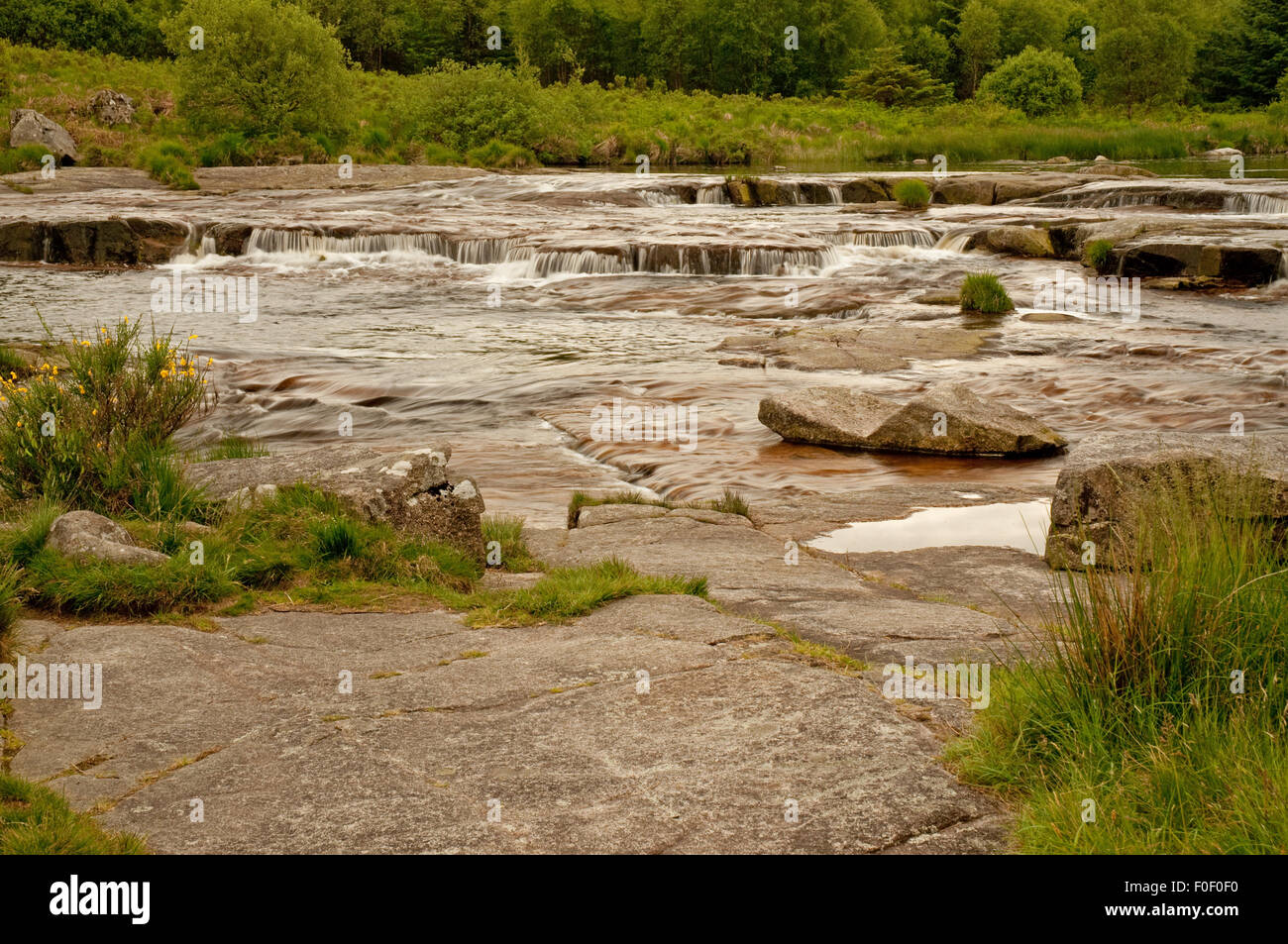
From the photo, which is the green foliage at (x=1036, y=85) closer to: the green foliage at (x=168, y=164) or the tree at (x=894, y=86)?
the tree at (x=894, y=86)

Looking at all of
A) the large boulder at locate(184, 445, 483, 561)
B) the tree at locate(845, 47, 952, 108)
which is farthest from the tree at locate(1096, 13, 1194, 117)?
the large boulder at locate(184, 445, 483, 561)

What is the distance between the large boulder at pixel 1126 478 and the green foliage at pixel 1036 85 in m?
67.2

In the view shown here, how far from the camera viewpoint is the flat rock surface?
398 cm

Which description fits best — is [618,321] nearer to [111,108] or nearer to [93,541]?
[93,541]

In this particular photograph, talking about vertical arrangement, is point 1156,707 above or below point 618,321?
below

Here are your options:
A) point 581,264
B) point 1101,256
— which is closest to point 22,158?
point 581,264

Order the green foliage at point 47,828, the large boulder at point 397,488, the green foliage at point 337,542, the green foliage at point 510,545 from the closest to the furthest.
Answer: the green foliage at point 47,828
the green foliage at point 337,542
the large boulder at point 397,488
the green foliage at point 510,545

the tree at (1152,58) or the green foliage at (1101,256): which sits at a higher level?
the tree at (1152,58)

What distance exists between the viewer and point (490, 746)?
4.68 meters

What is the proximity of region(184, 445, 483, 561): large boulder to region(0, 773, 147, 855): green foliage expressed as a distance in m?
3.49

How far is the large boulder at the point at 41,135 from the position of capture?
1713 inches

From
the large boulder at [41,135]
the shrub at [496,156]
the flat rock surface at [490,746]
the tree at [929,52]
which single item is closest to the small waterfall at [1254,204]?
the shrub at [496,156]

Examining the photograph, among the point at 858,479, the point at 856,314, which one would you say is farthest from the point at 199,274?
the point at 858,479

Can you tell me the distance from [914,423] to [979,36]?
94.6 metres
